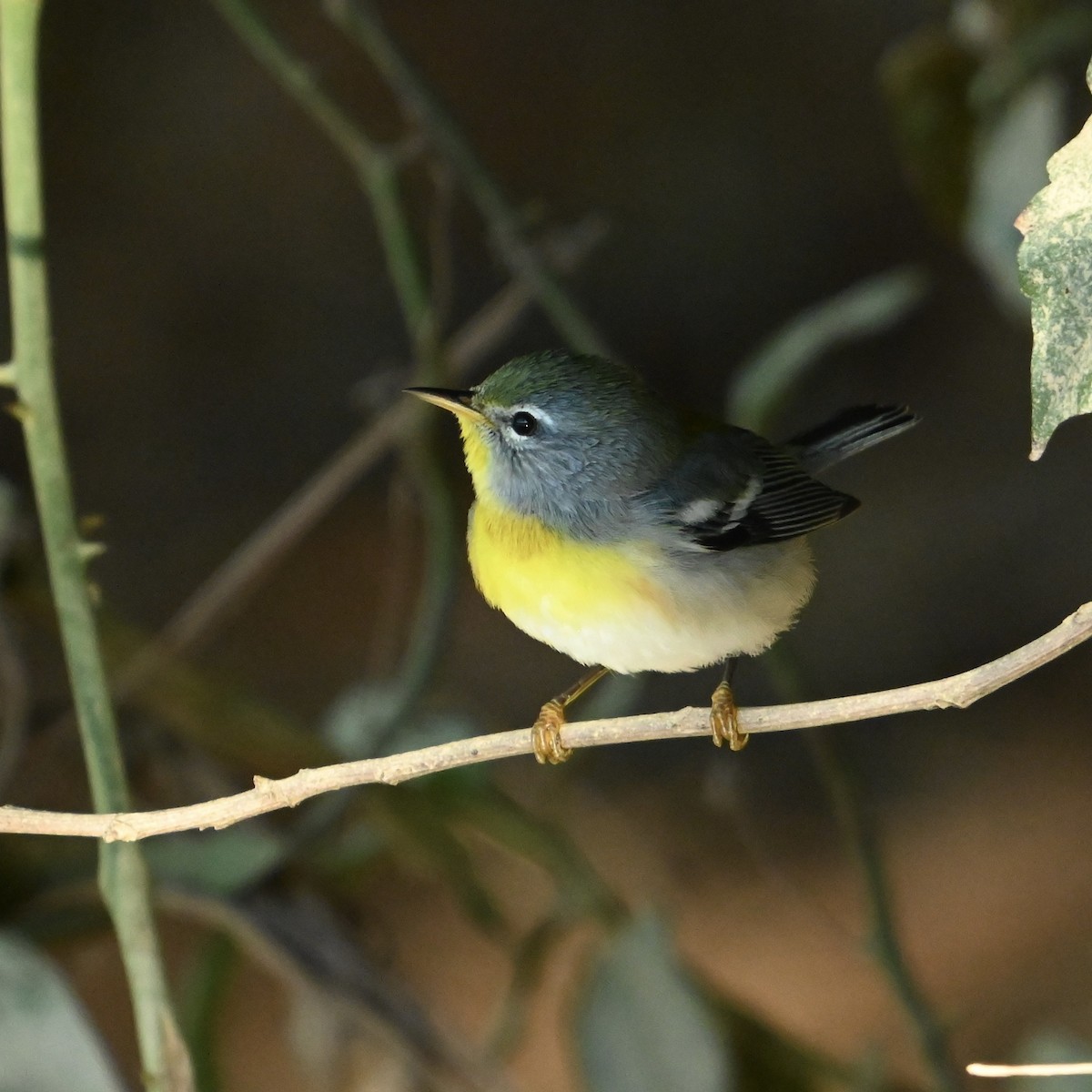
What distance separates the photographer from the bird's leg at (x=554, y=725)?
47.2 inches

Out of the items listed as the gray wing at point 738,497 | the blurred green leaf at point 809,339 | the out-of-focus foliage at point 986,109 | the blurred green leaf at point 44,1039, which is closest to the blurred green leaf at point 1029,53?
the out-of-focus foliage at point 986,109

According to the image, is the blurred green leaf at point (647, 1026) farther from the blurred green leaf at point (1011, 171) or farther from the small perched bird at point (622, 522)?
the blurred green leaf at point (1011, 171)

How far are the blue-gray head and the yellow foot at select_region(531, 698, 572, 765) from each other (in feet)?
0.69

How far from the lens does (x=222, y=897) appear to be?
1.68 m

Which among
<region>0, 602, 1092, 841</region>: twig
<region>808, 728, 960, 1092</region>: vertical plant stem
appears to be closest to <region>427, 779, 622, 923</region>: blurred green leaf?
<region>808, 728, 960, 1092</region>: vertical plant stem

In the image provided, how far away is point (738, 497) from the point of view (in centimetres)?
146

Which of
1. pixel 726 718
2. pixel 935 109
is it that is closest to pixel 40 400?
pixel 726 718

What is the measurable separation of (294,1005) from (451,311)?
1663 mm

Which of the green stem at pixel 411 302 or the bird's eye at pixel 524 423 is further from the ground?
the green stem at pixel 411 302

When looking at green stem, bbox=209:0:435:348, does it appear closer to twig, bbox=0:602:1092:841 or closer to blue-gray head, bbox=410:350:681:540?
blue-gray head, bbox=410:350:681:540

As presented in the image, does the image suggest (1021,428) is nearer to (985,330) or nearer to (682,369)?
(985,330)

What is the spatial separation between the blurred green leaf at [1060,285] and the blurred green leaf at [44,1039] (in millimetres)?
999

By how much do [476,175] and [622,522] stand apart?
0.67 metres

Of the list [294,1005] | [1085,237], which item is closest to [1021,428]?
[294,1005]
